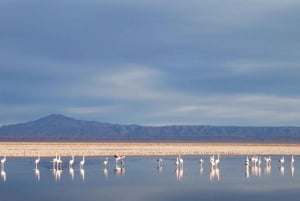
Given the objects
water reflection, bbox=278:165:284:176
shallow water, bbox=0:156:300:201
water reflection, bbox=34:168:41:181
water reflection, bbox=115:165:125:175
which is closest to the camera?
shallow water, bbox=0:156:300:201

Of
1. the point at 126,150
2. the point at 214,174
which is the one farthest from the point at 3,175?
the point at 126,150

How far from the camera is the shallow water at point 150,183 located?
29.4 meters

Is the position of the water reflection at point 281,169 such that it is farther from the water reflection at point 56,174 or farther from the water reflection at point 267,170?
the water reflection at point 56,174

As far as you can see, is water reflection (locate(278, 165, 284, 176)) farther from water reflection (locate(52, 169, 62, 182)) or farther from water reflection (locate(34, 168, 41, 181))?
water reflection (locate(34, 168, 41, 181))

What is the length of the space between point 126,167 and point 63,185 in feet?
40.9

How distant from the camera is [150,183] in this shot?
114ft

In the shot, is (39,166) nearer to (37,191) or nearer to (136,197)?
Result: (37,191)

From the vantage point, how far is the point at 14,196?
96.2ft

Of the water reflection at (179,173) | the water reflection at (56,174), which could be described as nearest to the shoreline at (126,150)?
the water reflection at (56,174)

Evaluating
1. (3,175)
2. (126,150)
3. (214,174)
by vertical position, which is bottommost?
(214,174)

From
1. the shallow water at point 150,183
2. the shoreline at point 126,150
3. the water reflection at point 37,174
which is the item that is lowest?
the shallow water at point 150,183

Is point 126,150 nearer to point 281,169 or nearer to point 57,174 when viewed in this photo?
point 281,169

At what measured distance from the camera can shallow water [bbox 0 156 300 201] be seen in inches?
1157

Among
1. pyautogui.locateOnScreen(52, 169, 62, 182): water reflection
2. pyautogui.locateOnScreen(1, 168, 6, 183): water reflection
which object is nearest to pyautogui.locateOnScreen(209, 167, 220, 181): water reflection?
pyautogui.locateOnScreen(52, 169, 62, 182): water reflection
